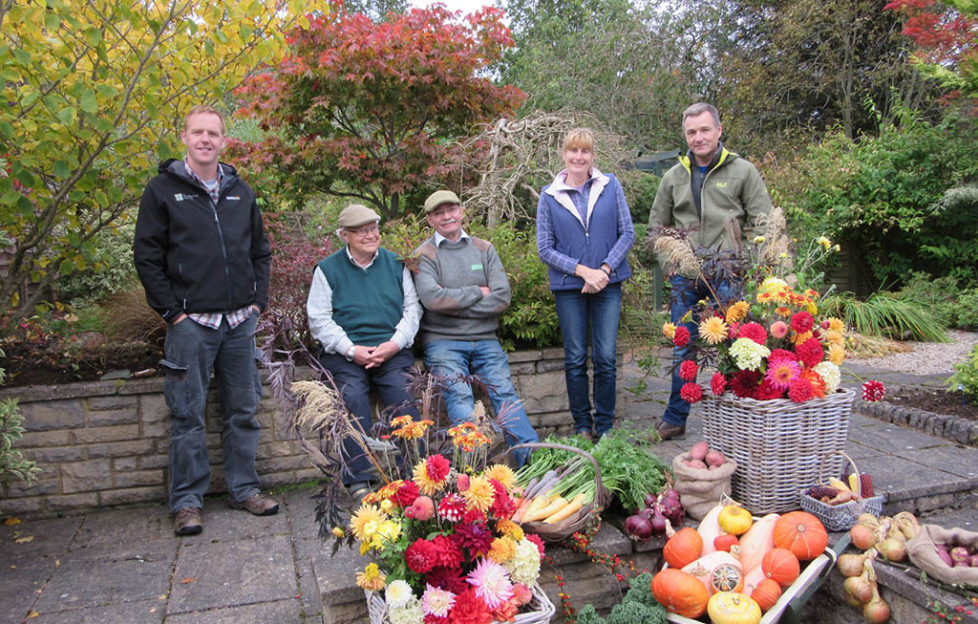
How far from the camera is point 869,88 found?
1142cm

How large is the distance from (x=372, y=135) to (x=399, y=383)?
11.2ft

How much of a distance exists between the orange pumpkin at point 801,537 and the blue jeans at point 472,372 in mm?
1278

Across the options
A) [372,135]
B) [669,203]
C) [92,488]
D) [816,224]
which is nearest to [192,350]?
[92,488]

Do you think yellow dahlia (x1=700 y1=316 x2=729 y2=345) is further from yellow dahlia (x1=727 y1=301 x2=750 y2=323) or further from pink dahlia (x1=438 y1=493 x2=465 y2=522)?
pink dahlia (x1=438 y1=493 x2=465 y2=522)

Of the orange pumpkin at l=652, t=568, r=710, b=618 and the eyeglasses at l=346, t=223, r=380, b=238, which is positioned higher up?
the eyeglasses at l=346, t=223, r=380, b=238

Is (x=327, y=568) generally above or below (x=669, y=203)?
below

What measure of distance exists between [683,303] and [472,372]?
1207mm

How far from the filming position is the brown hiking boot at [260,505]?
335 centimetres

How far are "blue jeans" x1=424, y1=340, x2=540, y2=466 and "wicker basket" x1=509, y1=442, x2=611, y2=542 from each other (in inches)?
31.8

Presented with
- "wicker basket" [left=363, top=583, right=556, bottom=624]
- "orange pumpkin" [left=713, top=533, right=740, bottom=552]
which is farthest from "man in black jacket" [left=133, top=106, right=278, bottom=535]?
"orange pumpkin" [left=713, top=533, right=740, bottom=552]

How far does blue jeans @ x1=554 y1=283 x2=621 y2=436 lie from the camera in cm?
371

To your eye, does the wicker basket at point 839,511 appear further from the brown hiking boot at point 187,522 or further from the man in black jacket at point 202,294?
the brown hiking boot at point 187,522

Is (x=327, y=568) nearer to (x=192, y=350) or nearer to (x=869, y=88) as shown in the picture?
(x=192, y=350)

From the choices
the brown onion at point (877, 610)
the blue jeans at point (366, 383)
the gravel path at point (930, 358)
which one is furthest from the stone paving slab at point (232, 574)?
the gravel path at point (930, 358)
